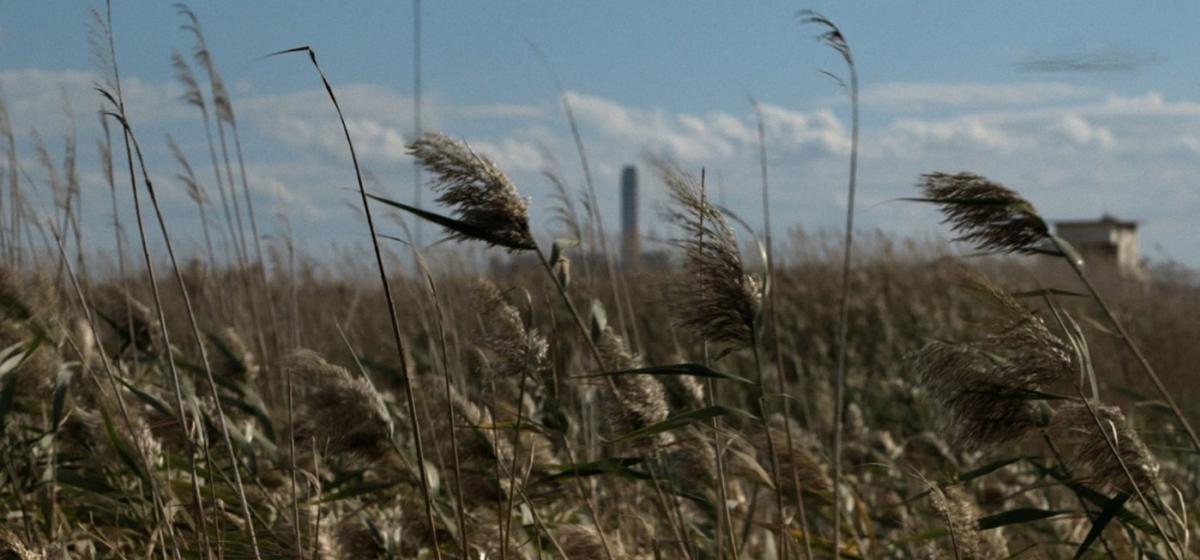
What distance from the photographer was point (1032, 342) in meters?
1.47

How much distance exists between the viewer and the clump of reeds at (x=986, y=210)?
58.6 inches

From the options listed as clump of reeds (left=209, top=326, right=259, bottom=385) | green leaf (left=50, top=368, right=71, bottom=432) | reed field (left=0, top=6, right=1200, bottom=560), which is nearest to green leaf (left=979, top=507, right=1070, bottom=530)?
reed field (left=0, top=6, right=1200, bottom=560)

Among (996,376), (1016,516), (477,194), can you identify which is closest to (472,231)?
(477,194)

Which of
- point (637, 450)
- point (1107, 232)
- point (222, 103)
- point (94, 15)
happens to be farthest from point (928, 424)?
point (1107, 232)

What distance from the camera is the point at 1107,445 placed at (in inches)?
59.6

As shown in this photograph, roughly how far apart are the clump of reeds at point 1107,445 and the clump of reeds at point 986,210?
0.20 meters

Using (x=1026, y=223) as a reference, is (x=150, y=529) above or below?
below

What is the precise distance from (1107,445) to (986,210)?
0.30m

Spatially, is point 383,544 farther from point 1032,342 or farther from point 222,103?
point 222,103

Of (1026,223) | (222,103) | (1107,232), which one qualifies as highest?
(222,103)

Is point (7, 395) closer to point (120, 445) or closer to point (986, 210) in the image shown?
point (120, 445)

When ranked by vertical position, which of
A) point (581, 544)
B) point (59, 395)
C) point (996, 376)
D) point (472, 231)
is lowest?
point (581, 544)

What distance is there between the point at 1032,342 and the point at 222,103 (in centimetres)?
275

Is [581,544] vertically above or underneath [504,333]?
underneath
